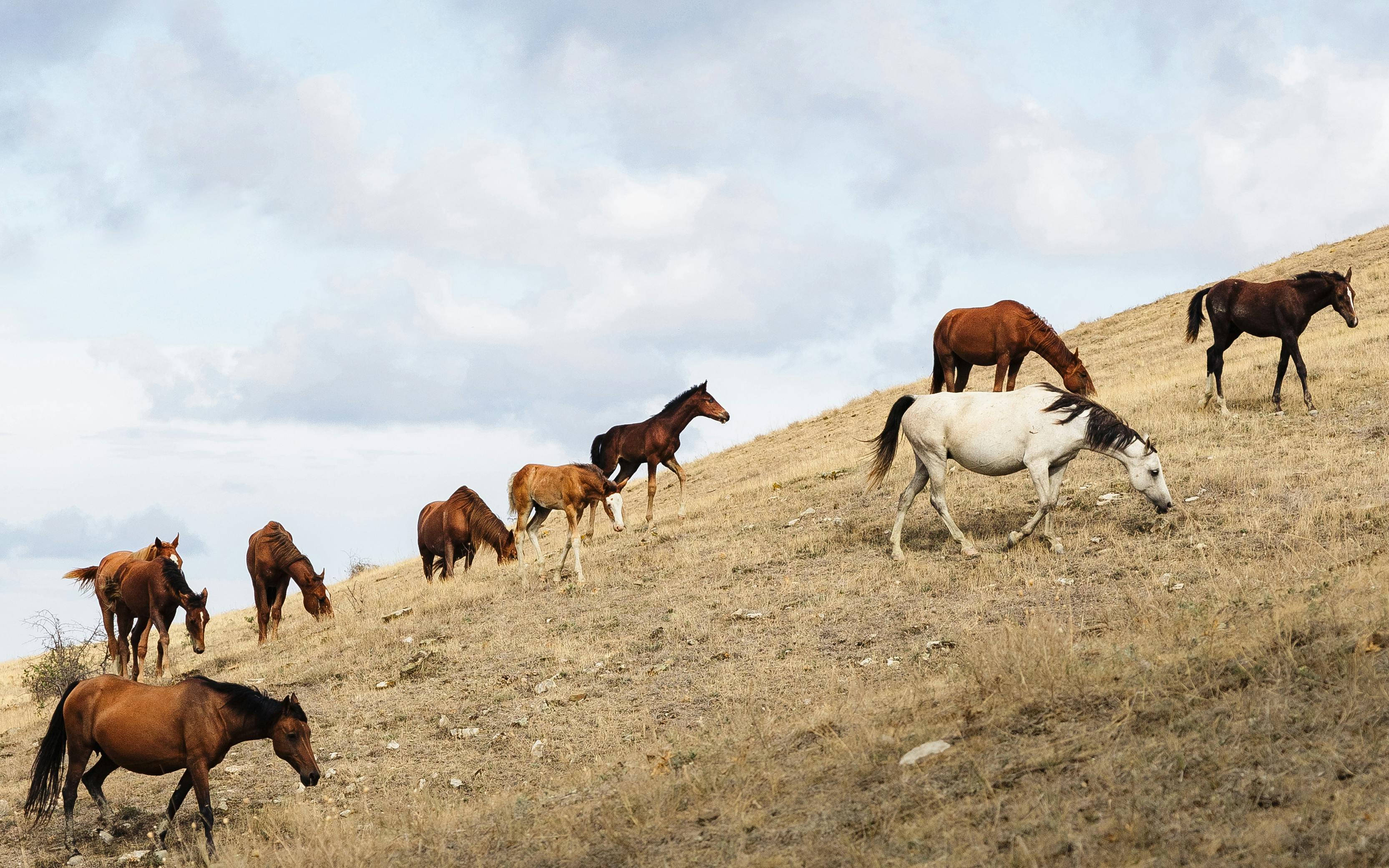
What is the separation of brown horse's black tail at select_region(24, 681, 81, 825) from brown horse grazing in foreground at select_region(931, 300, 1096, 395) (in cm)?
1407

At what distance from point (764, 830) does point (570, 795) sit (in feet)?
7.39

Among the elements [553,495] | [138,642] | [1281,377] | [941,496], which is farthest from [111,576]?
[1281,377]

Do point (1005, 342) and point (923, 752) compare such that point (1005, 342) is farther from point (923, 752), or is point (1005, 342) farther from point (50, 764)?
point (50, 764)

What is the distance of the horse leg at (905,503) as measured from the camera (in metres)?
14.1

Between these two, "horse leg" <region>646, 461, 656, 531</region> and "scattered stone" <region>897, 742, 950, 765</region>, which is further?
"horse leg" <region>646, 461, 656, 531</region>

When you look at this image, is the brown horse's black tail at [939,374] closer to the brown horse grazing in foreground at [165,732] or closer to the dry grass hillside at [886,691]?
the dry grass hillside at [886,691]

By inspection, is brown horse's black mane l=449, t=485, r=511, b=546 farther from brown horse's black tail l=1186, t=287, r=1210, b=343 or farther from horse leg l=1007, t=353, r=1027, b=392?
brown horse's black tail l=1186, t=287, r=1210, b=343

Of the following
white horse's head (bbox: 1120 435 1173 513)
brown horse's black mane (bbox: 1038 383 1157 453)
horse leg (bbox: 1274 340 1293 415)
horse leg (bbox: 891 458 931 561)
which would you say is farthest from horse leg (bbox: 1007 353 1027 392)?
white horse's head (bbox: 1120 435 1173 513)

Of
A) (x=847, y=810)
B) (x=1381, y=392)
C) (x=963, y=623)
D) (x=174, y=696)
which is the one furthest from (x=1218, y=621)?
(x=1381, y=392)

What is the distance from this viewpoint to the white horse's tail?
47.3 feet

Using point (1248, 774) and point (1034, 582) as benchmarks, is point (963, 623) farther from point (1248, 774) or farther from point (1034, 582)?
point (1248, 774)

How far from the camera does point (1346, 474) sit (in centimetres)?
1376

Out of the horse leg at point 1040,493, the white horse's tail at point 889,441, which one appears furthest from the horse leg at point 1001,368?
the horse leg at point 1040,493

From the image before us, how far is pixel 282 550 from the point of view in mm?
17719
